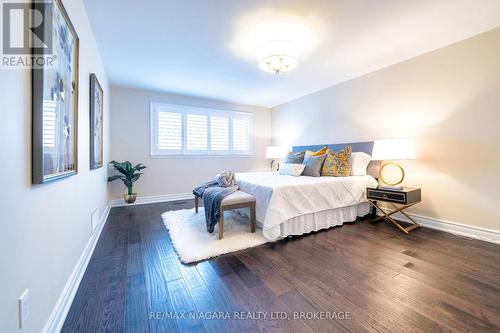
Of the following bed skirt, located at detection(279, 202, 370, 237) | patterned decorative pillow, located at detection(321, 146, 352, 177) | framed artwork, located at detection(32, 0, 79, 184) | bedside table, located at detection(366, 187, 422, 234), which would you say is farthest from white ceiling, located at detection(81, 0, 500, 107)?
bed skirt, located at detection(279, 202, 370, 237)

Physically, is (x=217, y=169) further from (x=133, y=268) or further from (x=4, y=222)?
(x=4, y=222)

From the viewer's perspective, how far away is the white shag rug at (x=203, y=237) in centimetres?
209

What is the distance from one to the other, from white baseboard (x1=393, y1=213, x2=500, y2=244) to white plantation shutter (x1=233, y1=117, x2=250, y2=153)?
3771 mm

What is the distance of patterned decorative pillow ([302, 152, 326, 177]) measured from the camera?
3.41 metres

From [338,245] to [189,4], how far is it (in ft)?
9.58

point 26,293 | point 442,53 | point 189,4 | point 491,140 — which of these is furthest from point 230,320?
point 442,53

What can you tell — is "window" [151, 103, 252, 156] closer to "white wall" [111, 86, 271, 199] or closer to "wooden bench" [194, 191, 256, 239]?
"white wall" [111, 86, 271, 199]

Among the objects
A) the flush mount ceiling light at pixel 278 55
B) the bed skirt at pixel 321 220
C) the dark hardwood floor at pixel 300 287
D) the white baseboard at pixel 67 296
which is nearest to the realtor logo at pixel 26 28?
the white baseboard at pixel 67 296

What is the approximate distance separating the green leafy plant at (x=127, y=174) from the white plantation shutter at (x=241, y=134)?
2358 mm

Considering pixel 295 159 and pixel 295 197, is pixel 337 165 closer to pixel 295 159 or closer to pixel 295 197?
pixel 295 159

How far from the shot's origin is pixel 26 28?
937 mm

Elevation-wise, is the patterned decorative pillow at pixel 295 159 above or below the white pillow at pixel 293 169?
above

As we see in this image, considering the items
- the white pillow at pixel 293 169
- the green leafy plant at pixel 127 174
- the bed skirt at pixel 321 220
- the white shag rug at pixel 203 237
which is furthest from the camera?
the green leafy plant at pixel 127 174

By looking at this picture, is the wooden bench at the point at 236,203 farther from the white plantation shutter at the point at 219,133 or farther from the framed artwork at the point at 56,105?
the white plantation shutter at the point at 219,133
